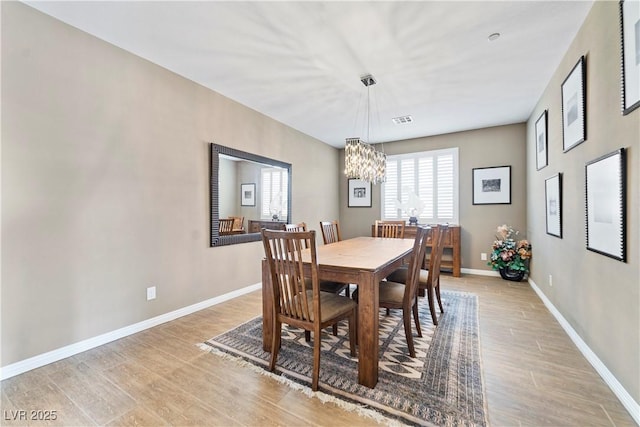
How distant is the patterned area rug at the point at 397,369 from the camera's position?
5.11 feet

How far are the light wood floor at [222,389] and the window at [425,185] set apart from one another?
2.88 m

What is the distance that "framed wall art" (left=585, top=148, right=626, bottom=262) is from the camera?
1596 mm

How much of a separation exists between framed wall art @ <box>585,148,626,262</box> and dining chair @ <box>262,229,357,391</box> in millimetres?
1673

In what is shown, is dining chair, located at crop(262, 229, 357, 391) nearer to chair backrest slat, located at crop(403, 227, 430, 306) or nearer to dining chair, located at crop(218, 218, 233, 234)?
chair backrest slat, located at crop(403, 227, 430, 306)

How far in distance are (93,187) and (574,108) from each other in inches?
162

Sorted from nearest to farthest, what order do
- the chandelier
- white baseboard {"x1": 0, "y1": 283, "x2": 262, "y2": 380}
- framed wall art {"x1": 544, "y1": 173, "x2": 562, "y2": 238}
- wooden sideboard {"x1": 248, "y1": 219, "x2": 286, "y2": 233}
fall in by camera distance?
white baseboard {"x1": 0, "y1": 283, "x2": 262, "y2": 380} < framed wall art {"x1": 544, "y1": 173, "x2": 562, "y2": 238} < the chandelier < wooden sideboard {"x1": 248, "y1": 219, "x2": 286, "y2": 233}

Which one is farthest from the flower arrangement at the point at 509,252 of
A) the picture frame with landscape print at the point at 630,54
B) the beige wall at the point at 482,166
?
the picture frame with landscape print at the point at 630,54

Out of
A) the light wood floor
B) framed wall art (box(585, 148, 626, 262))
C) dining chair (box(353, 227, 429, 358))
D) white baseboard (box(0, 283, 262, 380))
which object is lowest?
the light wood floor

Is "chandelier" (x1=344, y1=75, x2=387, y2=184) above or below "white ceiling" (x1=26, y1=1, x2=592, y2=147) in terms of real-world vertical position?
below

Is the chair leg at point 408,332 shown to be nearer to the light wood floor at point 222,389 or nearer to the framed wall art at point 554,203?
the light wood floor at point 222,389

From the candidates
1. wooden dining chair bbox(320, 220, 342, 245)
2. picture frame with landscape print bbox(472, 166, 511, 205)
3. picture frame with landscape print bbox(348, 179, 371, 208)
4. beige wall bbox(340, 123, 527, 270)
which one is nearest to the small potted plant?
beige wall bbox(340, 123, 527, 270)

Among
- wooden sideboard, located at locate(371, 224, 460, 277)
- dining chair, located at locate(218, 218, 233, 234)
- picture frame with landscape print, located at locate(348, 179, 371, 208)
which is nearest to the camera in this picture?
dining chair, located at locate(218, 218, 233, 234)

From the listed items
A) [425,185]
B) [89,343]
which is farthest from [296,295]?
[425,185]

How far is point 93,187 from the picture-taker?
2299 millimetres
